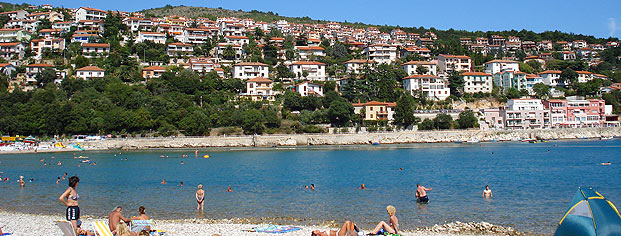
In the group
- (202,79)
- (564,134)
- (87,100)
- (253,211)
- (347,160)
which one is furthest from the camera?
(202,79)

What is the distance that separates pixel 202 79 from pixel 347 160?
114 ft

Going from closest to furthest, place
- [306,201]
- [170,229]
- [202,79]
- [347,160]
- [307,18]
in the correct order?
[170,229], [306,201], [347,160], [202,79], [307,18]

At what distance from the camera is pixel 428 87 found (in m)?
68.6

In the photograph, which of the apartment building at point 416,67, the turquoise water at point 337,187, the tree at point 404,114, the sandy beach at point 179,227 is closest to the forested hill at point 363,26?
the apartment building at point 416,67

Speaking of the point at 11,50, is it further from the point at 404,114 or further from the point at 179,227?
the point at 179,227

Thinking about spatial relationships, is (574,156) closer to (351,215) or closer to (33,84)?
(351,215)

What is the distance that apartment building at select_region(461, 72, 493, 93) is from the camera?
235 ft

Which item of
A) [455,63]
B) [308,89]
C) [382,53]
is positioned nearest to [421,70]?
[455,63]

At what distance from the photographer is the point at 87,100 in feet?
185

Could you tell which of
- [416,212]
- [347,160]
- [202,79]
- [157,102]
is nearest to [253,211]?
[416,212]

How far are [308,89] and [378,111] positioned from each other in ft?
37.5

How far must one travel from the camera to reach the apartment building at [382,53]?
282 feet

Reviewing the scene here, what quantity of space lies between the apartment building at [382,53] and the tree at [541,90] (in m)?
23.8

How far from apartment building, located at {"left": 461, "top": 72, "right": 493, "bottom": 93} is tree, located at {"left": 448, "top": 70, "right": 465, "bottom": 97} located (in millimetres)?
1774
